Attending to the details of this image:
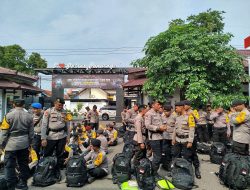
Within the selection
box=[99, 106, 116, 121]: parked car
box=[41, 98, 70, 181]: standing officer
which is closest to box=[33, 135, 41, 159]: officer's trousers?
box=[41, 98, 70, 181]: standing officer

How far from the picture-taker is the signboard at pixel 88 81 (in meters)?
25.4

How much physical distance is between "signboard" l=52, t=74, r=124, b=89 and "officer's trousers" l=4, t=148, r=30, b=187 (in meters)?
19.6

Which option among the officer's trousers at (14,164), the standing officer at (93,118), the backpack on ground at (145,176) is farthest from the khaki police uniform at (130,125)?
the officer's trousers at (14,164)

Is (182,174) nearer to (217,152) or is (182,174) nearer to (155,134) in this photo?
(155,134)

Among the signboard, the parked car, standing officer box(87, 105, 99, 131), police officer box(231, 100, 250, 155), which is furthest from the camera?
the parked car

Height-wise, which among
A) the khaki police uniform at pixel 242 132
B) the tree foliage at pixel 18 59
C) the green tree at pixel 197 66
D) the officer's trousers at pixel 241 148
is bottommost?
the officer's trousers at pixel 241 148

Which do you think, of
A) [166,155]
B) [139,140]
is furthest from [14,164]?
[166,155]

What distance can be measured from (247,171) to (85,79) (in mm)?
21060

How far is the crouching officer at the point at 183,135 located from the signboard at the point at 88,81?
18.6m

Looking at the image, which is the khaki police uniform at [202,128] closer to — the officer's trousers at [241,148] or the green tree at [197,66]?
the green tree at [197,66]

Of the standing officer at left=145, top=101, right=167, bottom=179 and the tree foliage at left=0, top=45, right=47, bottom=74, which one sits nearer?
the standing officer at left=145, top=101, right=167, bottom=179

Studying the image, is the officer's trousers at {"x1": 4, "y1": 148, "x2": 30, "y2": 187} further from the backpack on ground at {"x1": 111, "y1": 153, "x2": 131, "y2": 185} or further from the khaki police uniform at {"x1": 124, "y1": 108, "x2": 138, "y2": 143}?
the khaki police uniform at {"x1": 124, "y1": 108, "x2": 138, "y2": 143}

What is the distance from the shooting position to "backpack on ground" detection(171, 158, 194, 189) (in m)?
6.03

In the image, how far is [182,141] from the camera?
6777 millimetres
